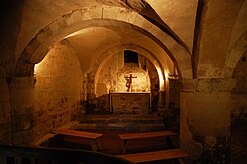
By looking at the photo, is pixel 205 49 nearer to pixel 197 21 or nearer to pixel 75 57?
pixel 197 21

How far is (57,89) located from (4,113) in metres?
2.40

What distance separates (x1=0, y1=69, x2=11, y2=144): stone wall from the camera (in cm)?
357

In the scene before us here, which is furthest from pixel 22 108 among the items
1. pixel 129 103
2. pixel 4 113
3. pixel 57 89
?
pixel 129 103

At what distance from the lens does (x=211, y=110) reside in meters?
3.32

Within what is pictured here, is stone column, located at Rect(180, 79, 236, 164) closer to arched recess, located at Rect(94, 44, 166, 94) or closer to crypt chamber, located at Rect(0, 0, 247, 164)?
crypt chamber, located at Rect(0, 0, 247, 164)

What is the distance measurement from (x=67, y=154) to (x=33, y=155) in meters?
0.38

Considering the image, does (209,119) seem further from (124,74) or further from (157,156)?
(124,74)

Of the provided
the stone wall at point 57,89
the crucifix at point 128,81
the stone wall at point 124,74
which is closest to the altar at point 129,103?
the stone wall at point 124,74

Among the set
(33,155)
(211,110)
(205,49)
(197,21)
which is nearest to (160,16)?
(197,21)

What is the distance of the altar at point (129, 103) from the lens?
366 inches

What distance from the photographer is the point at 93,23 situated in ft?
13.7

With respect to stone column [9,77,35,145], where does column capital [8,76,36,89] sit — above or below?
above

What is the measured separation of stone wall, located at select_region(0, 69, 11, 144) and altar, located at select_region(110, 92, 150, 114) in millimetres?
5911

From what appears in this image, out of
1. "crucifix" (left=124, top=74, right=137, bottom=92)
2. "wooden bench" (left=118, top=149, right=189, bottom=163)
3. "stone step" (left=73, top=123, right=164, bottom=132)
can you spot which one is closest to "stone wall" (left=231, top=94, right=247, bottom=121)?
"stone step" (left=73, top=123, right=164, bottom=132)
